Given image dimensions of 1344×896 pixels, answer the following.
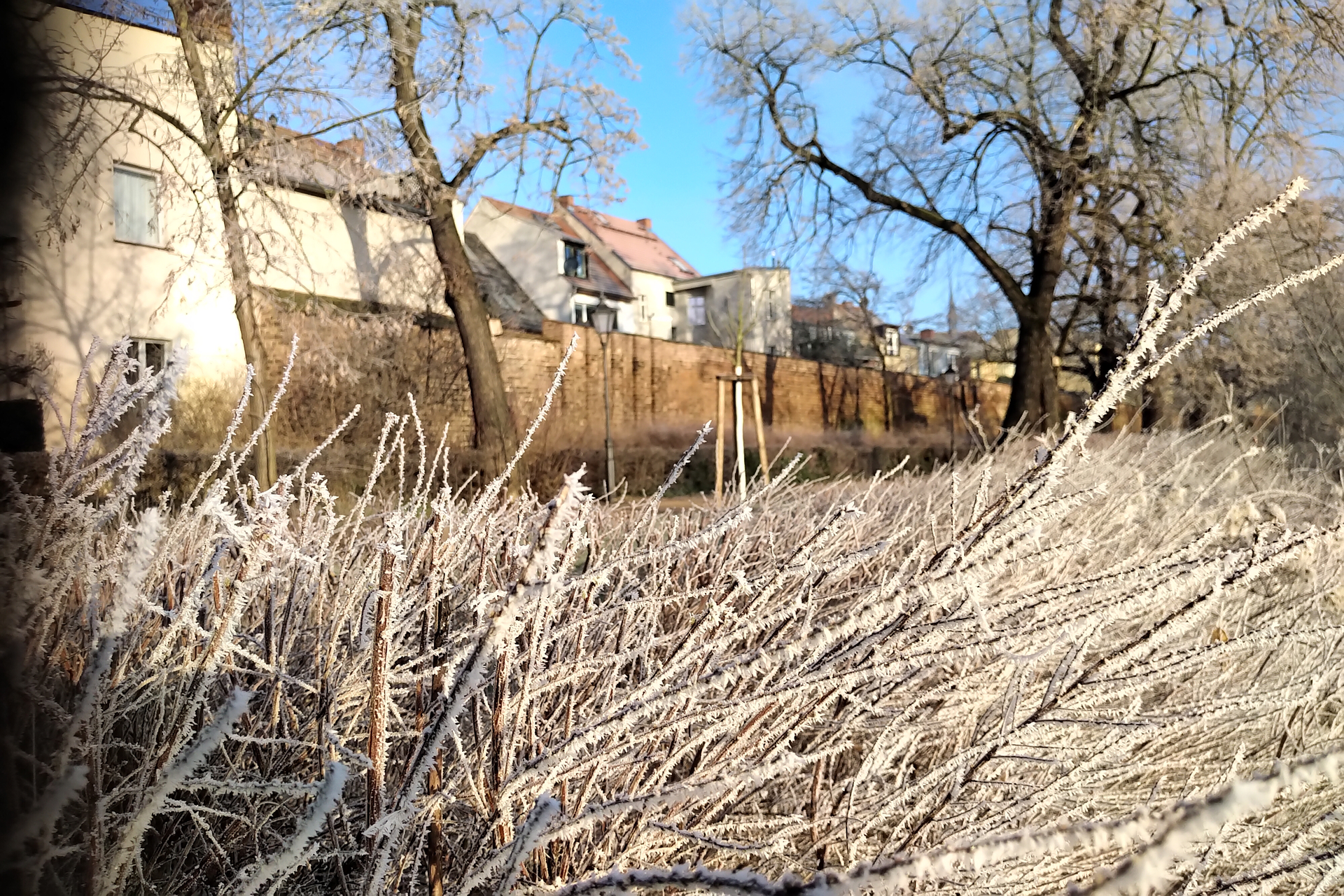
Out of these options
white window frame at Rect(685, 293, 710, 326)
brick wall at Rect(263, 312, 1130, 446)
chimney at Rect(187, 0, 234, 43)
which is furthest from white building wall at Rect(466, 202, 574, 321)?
chimney at Rect(187, 0, 234, 43)

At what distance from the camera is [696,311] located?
4031 centimetres

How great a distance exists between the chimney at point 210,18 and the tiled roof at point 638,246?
1119 inches

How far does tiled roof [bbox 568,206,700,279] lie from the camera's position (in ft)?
124

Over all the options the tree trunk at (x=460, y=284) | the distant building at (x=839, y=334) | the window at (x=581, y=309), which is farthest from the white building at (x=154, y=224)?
the distant building at (x=839, y=334)

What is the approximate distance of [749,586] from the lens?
1271 millimetres

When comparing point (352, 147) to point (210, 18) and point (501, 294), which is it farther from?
point (501, 294)

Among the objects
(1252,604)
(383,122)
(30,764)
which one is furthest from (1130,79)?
(30,764)

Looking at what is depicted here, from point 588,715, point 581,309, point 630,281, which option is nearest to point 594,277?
point 581,309

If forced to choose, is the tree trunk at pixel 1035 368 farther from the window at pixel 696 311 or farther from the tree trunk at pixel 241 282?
the window at pixel 696 311

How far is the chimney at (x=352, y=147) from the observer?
10.1m

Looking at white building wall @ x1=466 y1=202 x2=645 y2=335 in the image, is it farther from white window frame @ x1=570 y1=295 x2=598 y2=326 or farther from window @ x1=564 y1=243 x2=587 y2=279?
window @ x1=564 y1=243 x2=587 y2=279

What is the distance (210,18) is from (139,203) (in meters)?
1.63

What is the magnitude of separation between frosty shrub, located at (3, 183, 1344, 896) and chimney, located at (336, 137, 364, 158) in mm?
9207

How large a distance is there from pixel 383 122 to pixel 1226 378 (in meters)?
11.0
